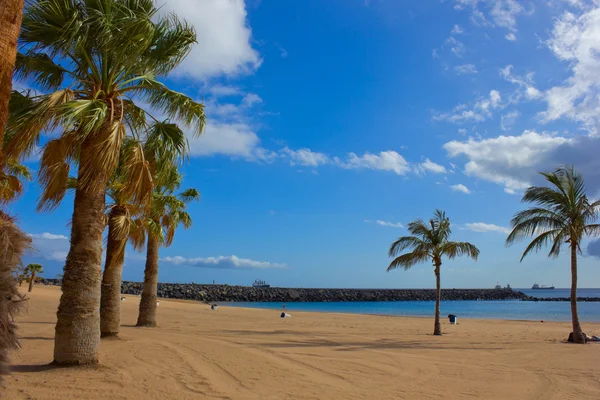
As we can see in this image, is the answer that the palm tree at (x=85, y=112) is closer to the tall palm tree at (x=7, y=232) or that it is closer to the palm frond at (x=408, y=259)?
the tall palm tree at (x=7, y=232)

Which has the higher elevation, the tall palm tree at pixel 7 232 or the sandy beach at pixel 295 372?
the tall palm tree at pixel 7 232

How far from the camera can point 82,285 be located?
7.59 meters

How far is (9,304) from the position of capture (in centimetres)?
538

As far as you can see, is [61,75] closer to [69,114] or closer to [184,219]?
[69,114]

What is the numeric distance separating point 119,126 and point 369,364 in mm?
7443

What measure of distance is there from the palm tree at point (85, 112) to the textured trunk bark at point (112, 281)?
3.72 metres

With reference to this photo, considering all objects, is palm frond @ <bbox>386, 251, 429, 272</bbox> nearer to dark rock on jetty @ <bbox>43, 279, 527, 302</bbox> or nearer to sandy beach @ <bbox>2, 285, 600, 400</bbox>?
sandy beach @ <bbox>2, 285, 600, 400</bbox>

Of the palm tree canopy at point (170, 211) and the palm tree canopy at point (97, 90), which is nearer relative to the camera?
the palm tree canopy at point (97, 90)

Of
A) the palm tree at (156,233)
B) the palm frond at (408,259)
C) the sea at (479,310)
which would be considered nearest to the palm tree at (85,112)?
the palm tree at (156,233)

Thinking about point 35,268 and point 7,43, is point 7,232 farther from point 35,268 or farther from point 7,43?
point 35,268

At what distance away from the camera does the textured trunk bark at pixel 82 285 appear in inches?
294

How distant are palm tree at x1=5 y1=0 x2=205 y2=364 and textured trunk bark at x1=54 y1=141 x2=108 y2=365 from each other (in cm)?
2

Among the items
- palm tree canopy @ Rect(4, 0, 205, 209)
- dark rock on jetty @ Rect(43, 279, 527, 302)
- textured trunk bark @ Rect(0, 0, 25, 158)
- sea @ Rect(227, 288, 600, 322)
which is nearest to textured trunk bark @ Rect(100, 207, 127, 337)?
palm tree canopy @ Rect(4, 0, 205, 209)

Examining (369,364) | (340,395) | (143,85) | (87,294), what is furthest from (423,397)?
(143,85)
